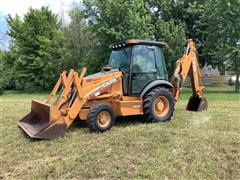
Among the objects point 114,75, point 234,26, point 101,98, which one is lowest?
point 101,98

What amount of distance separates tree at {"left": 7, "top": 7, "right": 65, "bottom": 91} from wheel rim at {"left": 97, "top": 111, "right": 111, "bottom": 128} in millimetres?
17235

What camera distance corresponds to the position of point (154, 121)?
771 centimetres

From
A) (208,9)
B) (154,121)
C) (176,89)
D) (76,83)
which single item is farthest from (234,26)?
(76,83)

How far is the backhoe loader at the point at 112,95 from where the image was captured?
6762 millimetres

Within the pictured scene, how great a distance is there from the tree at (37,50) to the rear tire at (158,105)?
1664cm

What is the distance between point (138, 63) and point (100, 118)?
67.1 inches

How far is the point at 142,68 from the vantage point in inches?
310

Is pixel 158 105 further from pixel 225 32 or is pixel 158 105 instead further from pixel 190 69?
pixel 225 32

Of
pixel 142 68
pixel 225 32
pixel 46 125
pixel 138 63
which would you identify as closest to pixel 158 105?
pixel 142 68

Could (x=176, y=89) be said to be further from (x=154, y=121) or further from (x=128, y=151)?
(x=128, y=151)

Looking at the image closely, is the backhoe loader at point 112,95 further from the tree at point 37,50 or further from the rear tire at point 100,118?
the tree at point 37,50

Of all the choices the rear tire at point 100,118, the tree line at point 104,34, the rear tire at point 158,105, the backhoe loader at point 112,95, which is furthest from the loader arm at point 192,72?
the tree line at point 104,34

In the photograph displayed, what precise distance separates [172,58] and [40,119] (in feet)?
47.0

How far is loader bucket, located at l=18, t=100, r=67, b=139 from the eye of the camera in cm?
640
